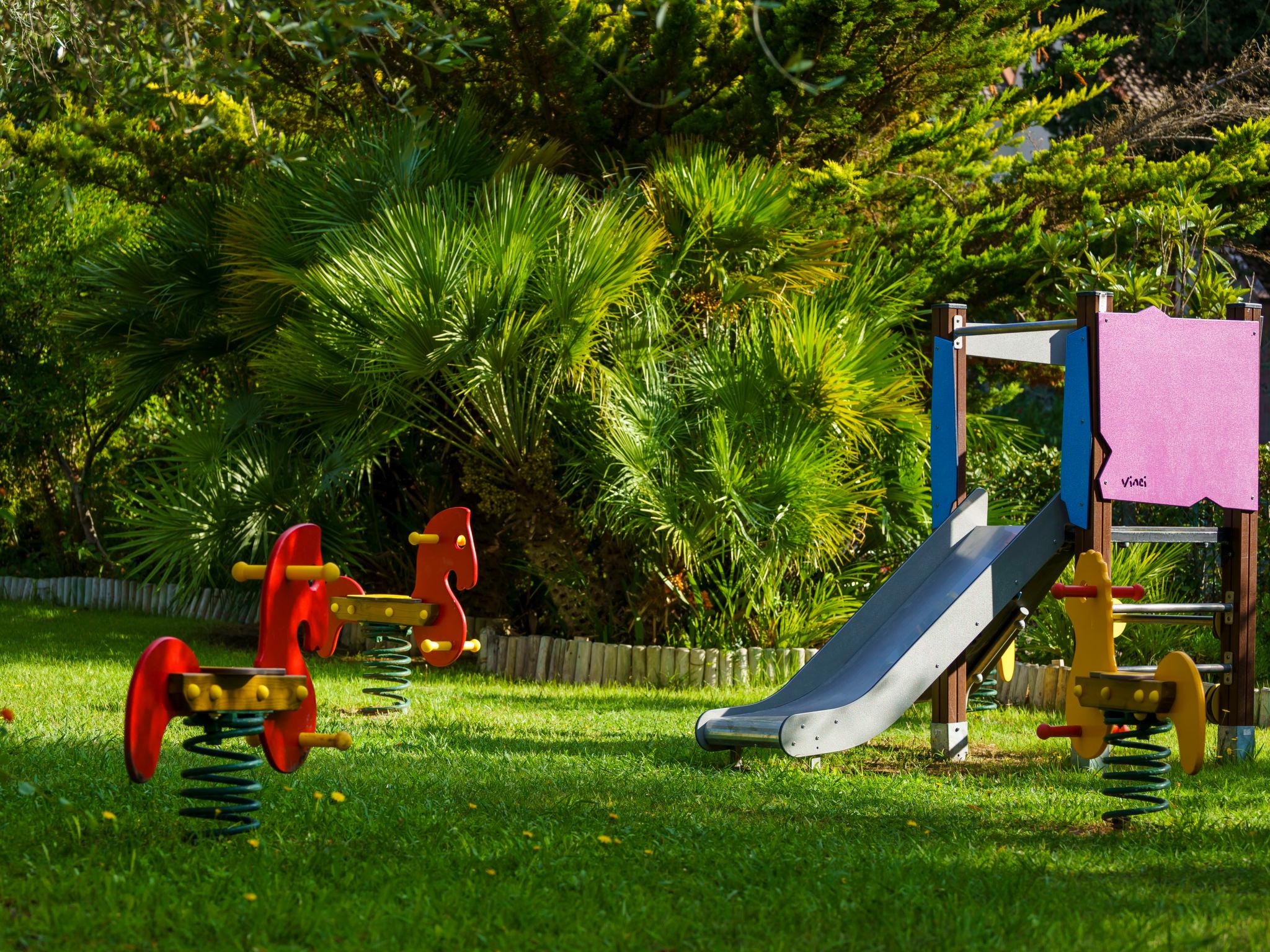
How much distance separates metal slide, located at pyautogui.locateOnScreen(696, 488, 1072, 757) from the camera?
571 cm

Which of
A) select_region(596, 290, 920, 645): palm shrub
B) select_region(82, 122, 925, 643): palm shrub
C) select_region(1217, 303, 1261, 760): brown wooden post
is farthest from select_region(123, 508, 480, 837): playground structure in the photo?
select_region(1217, 303, 1261, 760): brown wooden post

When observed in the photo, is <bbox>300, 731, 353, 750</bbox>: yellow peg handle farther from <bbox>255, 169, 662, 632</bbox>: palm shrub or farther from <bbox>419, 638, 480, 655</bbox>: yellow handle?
<bbox>255, 169, 662, 632</bbox>: palm shrub

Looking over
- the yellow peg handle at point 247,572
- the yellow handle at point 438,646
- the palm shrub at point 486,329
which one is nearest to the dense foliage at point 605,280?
the palm shrub at point 486,329

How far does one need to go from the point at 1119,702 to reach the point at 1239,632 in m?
2.35

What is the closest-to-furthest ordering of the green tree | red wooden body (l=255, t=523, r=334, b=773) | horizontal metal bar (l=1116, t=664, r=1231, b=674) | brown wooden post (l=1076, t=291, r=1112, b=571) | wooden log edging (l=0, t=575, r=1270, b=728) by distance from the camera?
1. red wooden body (l=255, t=523, r=334, b=773)
2. horizontal metal bar (l=1116, t=664, r=1231, b=674)
3. brown wooden post (l=1076, t=291, r=1112, b=571)
4. wooden log edging (l=0, t=575, r=1270, b=728)
5. the green tree

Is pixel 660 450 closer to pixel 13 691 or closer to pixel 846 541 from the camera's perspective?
pixel 846 541

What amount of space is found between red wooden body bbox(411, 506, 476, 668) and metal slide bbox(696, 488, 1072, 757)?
195 cm

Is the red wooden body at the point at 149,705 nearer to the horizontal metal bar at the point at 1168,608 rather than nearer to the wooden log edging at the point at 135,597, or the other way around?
the horizontal metal bar at the point at 1168,608

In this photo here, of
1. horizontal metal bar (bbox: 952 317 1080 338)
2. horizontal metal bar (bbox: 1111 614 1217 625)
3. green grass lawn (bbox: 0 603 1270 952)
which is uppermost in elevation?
horizontal metal bar (bbox: 952 317 1080 338)

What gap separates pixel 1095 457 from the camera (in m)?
6.09

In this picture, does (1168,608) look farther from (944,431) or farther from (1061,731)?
(1061,731)

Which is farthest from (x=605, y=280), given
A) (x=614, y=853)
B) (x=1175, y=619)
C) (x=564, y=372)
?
(x=614, y=853)

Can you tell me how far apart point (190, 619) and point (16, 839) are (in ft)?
30.2

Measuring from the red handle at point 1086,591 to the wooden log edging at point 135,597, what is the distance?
347 inches
